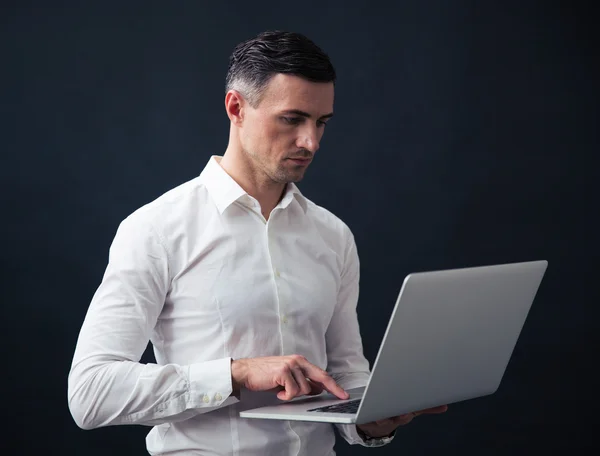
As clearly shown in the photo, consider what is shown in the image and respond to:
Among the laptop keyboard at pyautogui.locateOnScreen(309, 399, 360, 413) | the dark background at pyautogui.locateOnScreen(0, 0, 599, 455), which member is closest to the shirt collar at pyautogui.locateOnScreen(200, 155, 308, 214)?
the laptop keyboard at pyautogui.locateOnScreen(309, 399, 360, 413)

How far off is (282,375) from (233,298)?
0.24 metres

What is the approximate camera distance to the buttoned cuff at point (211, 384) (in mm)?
1438

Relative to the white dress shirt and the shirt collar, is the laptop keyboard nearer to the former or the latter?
the white dress shirt

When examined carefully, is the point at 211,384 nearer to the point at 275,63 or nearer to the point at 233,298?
the point at 233,298

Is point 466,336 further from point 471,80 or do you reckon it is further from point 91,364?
point 471,80

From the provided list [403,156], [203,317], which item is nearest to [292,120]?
[203,317]

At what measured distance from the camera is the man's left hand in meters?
1.50

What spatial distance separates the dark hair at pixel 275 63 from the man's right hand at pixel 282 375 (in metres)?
0.53

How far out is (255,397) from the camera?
161 centimetres

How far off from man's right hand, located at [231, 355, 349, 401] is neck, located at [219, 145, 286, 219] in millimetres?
398

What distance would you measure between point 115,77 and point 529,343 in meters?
1.74

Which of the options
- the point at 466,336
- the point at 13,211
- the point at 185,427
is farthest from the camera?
Result: the point at 13,211

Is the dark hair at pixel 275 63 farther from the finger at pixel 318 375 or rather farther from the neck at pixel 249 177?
the finger at pixel 318 375

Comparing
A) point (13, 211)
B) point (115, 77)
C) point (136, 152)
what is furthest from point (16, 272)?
point (115, 77)
